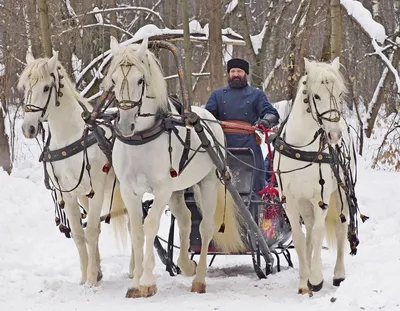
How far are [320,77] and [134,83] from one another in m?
1.44

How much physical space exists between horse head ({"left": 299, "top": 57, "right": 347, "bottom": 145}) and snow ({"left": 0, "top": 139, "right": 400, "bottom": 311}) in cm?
107

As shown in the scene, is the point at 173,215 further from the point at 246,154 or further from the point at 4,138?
the point at 4,138

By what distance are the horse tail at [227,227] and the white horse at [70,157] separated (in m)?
1.15

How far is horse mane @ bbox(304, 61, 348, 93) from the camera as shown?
4.84m

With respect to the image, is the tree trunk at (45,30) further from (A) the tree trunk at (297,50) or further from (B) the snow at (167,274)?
(A) the tree trunk at (297,50)

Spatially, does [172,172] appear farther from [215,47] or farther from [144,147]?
[215,47]

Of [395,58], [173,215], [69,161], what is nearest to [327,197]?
[173,215]

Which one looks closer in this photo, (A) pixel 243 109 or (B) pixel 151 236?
(B) pixel 151 236

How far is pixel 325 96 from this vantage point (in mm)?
4809

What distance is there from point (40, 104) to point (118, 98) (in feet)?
2.98

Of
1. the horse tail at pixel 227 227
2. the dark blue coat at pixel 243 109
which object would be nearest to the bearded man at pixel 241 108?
the dark blue coat at pixel 243 109

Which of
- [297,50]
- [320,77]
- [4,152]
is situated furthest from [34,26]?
[320,77]

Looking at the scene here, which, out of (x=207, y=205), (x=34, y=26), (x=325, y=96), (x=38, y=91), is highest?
(x=34, y=26)

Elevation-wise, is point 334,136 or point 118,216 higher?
point 334,136
